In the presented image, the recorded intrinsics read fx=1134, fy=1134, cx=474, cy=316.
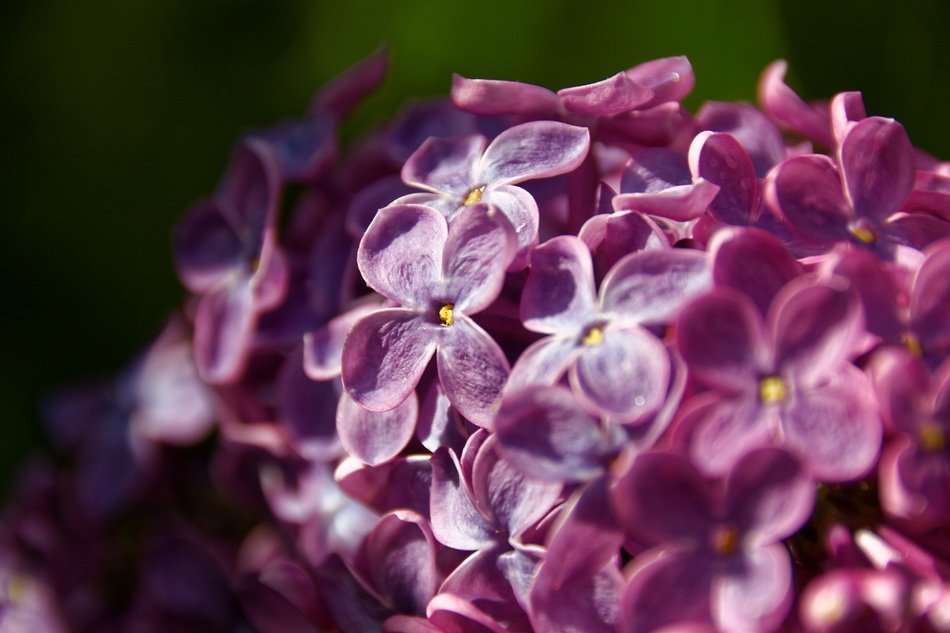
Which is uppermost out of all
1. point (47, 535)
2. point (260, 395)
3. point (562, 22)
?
point (562, 22)

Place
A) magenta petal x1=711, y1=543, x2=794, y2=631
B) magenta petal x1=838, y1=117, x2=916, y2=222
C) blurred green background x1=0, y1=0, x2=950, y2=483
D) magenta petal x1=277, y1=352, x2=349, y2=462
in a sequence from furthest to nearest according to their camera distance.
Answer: blurred green background x1=0, y1=0, x2=950, y2=483 → magenta petal x1=277, y1=352, x2=349, y2=462 → magenta petal x1=838, y1=117, x2=916, y2=222 → magenta petal x1=711, y1=543, x2=794, y2=631

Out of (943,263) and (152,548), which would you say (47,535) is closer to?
(152,548)

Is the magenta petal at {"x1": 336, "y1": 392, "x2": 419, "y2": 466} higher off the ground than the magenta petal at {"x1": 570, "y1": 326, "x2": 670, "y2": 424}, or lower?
lower

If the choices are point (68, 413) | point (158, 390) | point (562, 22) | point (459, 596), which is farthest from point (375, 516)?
point (562, 22)

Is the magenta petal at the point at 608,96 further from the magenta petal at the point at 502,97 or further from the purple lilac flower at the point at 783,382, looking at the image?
the purple lilac flower at the point at 783,382

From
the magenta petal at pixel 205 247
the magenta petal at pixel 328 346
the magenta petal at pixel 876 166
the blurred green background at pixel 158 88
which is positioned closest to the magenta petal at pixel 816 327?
the magenta petal at pixel 876 166

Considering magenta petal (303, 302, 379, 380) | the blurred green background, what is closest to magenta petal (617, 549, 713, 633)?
magenta petal (303, 302, 379, 380)

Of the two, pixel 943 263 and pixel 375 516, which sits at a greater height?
pixel 943 263

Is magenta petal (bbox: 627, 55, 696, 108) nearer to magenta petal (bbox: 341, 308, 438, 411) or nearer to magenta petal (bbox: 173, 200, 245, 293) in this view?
magenta petal (bbox: 341, 308, 438, 411)
